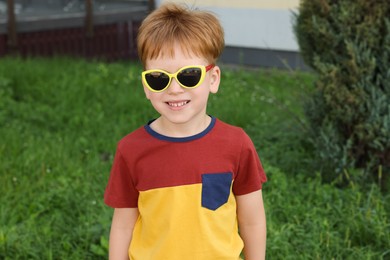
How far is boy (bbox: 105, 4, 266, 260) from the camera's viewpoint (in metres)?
2.36

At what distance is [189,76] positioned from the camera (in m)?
2.34

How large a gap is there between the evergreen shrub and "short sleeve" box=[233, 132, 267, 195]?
2417mm

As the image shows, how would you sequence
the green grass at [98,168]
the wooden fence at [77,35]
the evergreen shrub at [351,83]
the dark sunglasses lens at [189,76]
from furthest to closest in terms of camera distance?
the wooden fence at [77,35] → the evergreen shrub at [351,83] → the green grass at [98,168] → the dark sunglasses lens at [189,76]

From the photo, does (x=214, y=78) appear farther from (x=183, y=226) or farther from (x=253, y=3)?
(x=253, y=3)

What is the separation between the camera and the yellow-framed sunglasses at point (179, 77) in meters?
2.33

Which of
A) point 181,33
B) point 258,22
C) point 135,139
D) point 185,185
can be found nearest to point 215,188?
point 185,185

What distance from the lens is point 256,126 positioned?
22.0 feet

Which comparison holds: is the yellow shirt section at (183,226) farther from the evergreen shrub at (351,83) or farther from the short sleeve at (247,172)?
the evergreen shrub at (351,83)

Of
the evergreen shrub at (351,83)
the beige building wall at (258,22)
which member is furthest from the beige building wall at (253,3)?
the evergreen shrub at (351,83)

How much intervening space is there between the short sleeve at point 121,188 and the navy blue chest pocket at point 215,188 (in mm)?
277

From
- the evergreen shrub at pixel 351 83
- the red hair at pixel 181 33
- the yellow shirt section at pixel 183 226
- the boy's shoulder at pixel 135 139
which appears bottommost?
the evergreen shrub at pixel 351 83

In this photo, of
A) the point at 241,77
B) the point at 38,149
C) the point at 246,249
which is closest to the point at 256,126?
the point at 38,149

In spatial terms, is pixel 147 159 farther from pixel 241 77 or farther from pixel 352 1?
pixel 241 77

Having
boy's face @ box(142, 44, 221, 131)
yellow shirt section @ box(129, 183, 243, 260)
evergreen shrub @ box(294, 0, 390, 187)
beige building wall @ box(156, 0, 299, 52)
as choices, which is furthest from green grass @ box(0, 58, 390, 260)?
boy's face @ box(142, 44, 221, 131)
